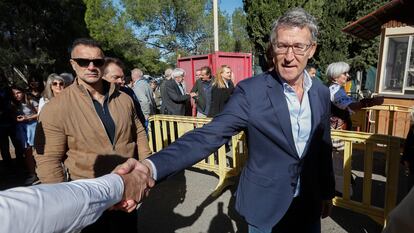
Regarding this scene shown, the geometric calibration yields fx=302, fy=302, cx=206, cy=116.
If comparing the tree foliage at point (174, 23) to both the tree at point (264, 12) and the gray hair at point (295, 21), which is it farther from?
the gray hair at point (295, 21)

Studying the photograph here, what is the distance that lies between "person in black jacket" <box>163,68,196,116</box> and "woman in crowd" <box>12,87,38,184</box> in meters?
2.57

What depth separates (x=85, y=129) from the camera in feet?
7.30

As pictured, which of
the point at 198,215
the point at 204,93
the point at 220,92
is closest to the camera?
the point at 198,215

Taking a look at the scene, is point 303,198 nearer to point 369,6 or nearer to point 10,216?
point 10,216

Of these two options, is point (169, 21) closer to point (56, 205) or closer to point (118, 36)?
point (118, 36)

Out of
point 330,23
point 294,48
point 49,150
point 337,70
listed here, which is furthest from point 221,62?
point 294,48

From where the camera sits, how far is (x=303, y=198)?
196 centimetres

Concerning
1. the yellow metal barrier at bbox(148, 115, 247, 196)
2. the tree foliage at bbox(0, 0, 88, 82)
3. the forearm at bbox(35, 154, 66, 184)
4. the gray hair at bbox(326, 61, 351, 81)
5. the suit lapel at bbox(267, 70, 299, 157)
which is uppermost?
the tree foliage at bbox(0, 0, 88, 82)

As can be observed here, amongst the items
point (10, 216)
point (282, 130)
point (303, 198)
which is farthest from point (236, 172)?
point (10, 216)

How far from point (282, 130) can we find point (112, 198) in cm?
99

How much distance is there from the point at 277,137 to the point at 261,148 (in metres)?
0.12

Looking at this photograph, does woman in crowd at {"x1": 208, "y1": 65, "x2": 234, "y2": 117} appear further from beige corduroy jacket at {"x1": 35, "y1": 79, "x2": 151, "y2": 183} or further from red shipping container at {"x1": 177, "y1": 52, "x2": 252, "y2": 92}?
red shipping container at {"x1": 177, "y1": 52, "x2": 252, "y2": 92}

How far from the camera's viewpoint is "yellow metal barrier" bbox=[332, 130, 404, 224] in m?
3.15

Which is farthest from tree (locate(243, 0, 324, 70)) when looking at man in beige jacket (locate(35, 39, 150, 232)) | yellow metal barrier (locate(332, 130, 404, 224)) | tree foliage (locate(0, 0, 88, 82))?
man in beige jacket (locate(35, 39, 150, 232))
